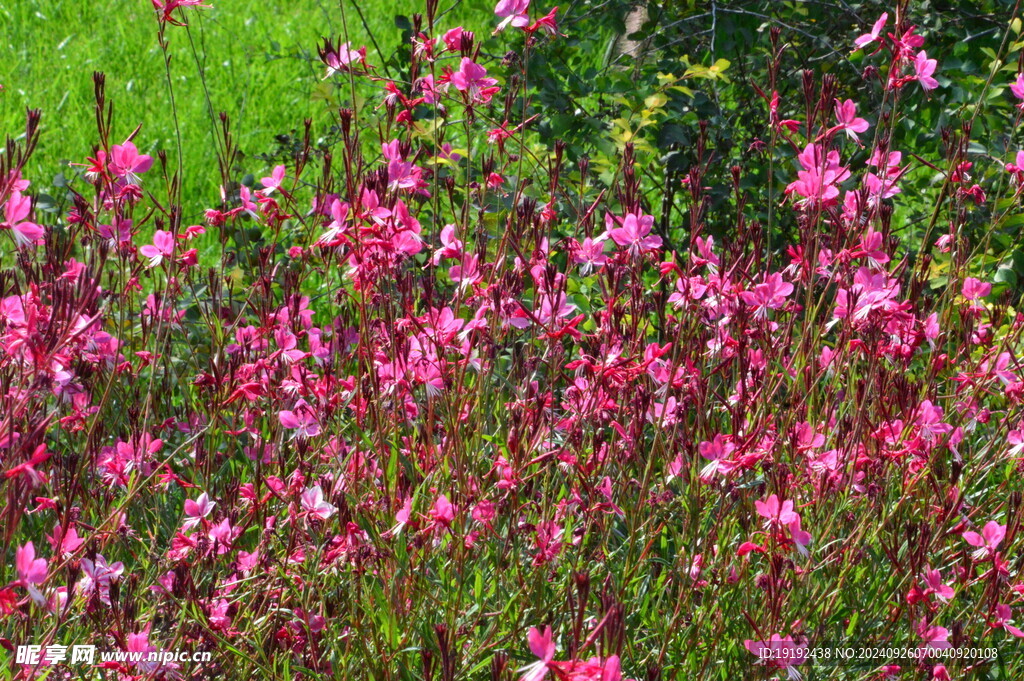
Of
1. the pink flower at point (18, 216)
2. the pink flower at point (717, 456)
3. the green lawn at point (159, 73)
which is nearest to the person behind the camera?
the pink flower at point (18, 216)

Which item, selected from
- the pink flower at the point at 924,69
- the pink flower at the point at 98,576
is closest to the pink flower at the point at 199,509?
the pink flower at the point at 98,576

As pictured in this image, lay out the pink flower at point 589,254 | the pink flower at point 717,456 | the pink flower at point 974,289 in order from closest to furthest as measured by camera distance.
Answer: the pink flower at point 717,456, the pink flower at point 589,254, the pink flower at point 974,289

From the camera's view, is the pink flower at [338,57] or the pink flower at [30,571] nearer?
the pink flower at [30,571]

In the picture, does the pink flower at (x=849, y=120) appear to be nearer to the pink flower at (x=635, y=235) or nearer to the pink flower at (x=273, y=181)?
the pink flower at (x=635, y=235)

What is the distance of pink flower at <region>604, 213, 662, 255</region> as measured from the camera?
1830 millimetres

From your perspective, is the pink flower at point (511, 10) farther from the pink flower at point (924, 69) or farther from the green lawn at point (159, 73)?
the green lawn at point (159, 73)

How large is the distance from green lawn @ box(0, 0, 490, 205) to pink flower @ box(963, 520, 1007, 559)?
334 centimetres

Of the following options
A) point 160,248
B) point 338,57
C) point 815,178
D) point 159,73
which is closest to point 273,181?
point 160,248

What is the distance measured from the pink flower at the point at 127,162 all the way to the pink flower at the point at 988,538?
1.63 m

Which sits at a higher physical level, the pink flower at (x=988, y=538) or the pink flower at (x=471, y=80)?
the pink flower at (x=471, y=80)

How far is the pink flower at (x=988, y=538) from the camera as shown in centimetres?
186

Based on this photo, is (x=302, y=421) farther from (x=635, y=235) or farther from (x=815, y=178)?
(x=815, y=178)

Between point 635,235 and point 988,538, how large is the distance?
0.88 m

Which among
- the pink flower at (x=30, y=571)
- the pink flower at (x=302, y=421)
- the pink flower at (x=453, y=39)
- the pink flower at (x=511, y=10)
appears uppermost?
the pink flower at (x=511, y=10)
